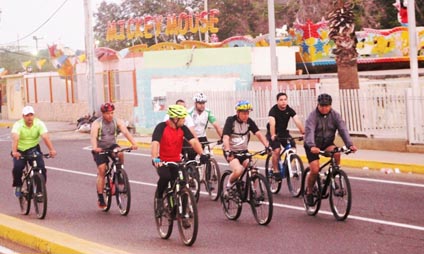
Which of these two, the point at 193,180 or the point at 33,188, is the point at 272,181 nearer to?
the point at 193,180

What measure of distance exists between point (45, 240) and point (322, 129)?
4.21m

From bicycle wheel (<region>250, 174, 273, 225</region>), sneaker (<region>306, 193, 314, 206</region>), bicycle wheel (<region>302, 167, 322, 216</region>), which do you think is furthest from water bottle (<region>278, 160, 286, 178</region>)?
bicycle wheel (<region>250, 174, 273, 225</region>)

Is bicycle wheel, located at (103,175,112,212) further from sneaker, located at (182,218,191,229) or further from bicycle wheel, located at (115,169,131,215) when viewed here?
sneaker, located at (182,218,191,229)

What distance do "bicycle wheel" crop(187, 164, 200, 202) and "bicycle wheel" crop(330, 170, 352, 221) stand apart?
2.94 m

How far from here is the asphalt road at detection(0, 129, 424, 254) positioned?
10523 millimetres

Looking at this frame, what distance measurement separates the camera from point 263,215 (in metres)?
12.1

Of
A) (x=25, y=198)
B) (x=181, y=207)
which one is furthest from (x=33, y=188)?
(x=181, y=207)

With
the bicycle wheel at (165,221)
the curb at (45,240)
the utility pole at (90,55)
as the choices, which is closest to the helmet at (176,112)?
the bicycle wheel at (165,221)

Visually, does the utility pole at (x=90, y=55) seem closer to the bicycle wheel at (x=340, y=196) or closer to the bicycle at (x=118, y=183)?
the bicycle at (x=118, y=183)

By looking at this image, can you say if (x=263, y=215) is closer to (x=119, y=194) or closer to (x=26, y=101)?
(x=119, y=194)

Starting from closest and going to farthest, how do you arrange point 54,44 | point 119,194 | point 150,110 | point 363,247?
point 363,247, point 119,194, point 150,110, point 54,44

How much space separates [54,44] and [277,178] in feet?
125

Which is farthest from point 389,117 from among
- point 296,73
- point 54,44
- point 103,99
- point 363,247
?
point 54,44

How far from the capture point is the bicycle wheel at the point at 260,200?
1185 centimetres
